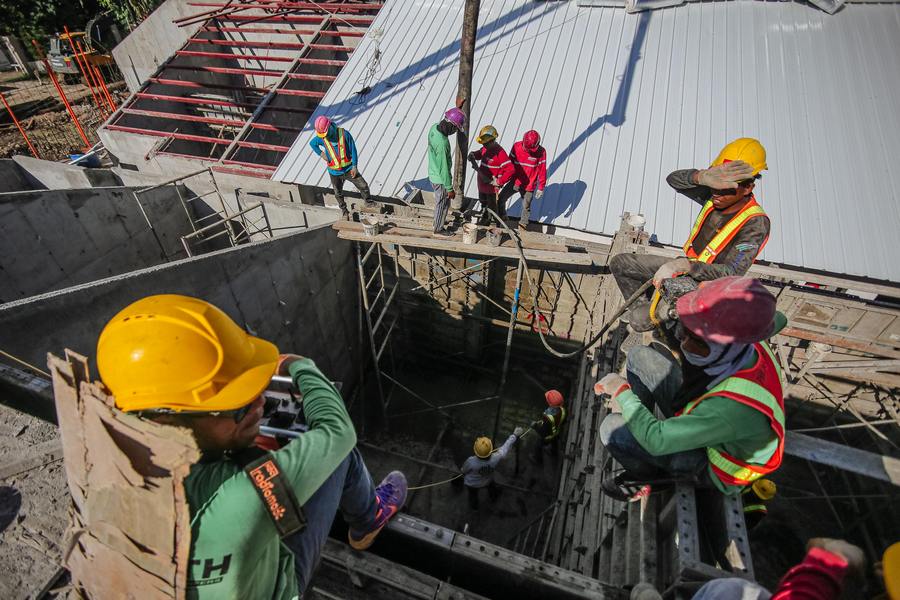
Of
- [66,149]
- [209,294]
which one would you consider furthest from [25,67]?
[209,294]

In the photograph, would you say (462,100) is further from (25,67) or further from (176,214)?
(25,67)

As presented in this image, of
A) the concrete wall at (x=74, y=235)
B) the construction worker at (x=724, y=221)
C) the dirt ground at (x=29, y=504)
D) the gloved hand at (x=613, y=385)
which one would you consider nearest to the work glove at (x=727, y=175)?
the construction worker at (x=724, y=221)

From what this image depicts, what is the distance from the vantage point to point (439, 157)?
609 centimetres

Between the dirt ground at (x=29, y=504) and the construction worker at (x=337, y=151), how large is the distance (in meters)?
5.01

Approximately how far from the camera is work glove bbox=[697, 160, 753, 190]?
3926mm

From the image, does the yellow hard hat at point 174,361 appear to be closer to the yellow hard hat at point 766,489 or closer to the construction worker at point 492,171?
the yellow hard hat at point 766,489

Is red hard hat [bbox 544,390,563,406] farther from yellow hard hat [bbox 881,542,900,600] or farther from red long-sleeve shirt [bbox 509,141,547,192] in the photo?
yellow hard hat [bbox 881,542,900,600]

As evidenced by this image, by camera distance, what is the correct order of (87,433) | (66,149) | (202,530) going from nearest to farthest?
1. (202,530)
2. (87,433)
3. (66,149)

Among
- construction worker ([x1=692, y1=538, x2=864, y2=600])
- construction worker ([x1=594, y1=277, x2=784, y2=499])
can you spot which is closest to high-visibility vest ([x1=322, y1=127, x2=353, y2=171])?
construction worker ([x1=594, y1=277, x2=784, y2=499])

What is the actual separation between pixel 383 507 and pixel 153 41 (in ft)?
60.5

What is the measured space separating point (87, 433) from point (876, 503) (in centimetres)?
960

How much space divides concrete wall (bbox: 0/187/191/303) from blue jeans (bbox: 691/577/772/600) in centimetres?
961

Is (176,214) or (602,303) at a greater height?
(176,214)

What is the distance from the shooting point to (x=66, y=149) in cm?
1723
